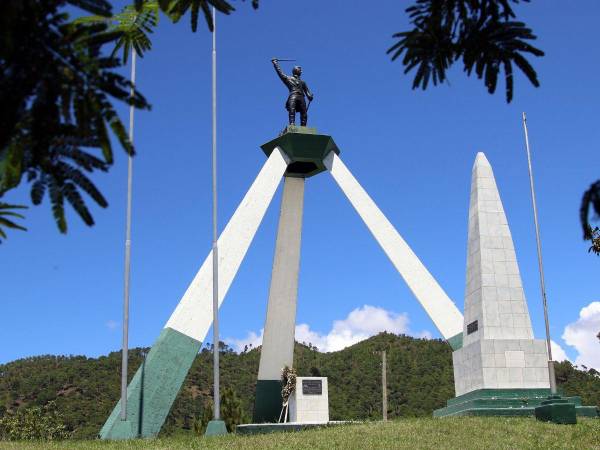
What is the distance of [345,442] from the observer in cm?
1577

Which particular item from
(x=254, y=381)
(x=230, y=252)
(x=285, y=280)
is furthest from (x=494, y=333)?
(x=254, y=381)

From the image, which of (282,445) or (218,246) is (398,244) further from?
(282,445)

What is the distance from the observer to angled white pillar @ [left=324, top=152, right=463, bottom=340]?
23.1m

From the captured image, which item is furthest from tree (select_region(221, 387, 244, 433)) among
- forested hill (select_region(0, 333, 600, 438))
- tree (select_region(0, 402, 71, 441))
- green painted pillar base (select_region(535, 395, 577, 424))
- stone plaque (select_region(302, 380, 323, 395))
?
green painted pillar base (select_region(535, 395, 577, 424))

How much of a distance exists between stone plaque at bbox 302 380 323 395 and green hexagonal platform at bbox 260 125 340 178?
7471 millimetres

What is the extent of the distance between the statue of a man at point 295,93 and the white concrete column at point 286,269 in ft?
7.53

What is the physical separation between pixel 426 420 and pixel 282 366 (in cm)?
853

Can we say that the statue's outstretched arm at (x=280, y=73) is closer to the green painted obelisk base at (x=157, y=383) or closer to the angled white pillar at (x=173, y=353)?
the angled white pillar at (x=173, y=353)

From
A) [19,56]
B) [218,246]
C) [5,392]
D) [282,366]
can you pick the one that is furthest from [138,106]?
[5,392]

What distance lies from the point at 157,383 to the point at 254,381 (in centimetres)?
3539

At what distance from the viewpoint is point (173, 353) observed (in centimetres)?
2041

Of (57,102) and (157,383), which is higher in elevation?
(57,102)

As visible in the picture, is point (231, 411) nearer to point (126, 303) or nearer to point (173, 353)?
point (173, 353)

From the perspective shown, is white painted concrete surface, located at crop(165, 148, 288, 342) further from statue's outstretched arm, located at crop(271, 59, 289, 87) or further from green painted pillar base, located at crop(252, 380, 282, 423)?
green painted pillar base, located at crop(252, 380, 282, 423)
